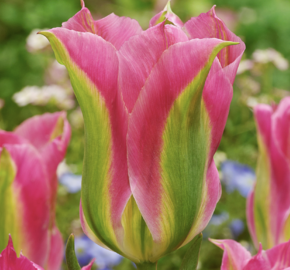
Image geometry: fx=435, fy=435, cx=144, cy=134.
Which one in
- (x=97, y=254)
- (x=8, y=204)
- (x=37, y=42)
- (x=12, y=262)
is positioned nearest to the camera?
(x=12, y=262)

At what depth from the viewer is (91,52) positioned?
0.94 ft

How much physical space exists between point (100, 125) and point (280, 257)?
174 millimetres

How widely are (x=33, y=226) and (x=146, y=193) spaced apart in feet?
0.44

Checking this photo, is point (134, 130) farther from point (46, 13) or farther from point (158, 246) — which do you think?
point (46, 13)

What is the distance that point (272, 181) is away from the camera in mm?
438

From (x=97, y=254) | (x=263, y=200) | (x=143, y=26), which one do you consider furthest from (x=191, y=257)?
(x=143, y=26)

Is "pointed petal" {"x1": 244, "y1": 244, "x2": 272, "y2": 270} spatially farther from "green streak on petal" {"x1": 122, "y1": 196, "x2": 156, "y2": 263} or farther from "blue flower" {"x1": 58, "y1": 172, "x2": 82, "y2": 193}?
"blue flower" {"x1": 58, "y1": 172, "x2": 82, "y2": 193}

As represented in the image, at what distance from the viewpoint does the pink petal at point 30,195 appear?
385 millimetres

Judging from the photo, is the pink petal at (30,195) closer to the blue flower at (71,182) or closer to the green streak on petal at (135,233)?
the green streak on petal at (135,233)

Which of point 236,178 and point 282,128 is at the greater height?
point 282,128

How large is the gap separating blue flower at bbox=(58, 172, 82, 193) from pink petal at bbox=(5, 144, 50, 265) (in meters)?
0.73

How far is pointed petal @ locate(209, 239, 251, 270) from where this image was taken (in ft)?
1.10

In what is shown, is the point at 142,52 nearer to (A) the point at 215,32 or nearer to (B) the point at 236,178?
(A) the point at 215,32

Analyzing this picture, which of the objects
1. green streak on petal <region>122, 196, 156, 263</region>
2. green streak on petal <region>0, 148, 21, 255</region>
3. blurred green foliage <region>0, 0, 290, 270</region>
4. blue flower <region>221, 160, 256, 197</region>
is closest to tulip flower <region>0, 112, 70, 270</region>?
green streak on petal <region>0, 148, 21, 255</region>
